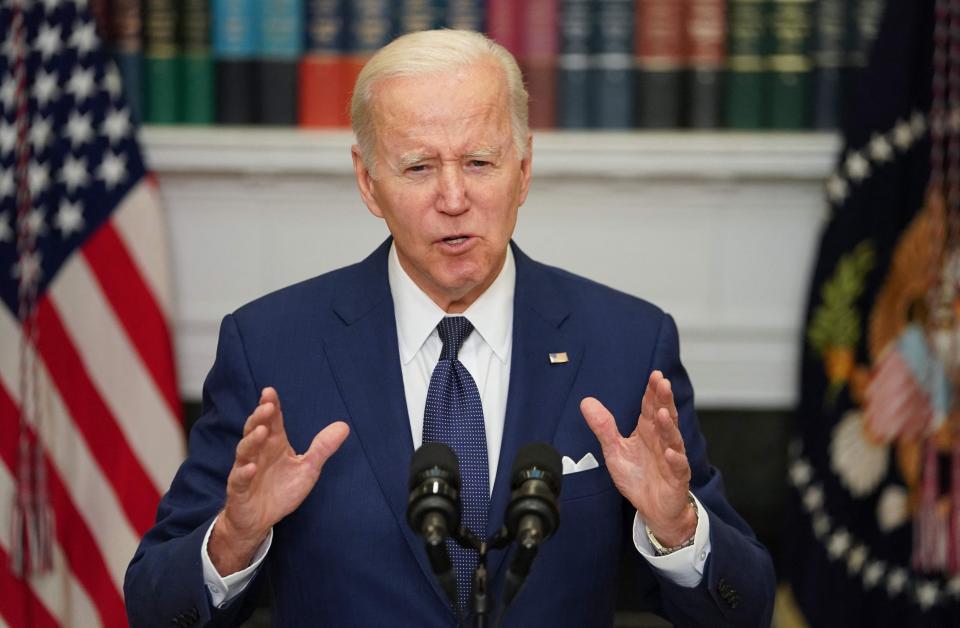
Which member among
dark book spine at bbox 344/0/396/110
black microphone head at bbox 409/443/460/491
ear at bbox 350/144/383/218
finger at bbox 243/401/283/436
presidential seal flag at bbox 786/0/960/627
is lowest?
presidential seal flag at bbox 786/0/960/627

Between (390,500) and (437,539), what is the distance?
1.83 ft

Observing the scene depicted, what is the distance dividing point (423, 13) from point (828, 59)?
3.67ft

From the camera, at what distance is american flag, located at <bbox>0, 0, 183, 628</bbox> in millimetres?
3426

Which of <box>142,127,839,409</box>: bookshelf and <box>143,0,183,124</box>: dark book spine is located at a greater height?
<box>143,0,183,124</box>: dark book spine

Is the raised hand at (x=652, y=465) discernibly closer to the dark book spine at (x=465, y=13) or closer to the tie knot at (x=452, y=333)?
the tie knot at (x=452, y=333)

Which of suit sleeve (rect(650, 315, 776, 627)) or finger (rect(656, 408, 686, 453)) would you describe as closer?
finger (rect(656, 408, 686, 453))

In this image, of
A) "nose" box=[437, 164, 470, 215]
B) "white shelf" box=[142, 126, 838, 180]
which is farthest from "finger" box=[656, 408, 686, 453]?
"white shelf" box=[142, 126, 838, 180]

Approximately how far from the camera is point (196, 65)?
12.2ft

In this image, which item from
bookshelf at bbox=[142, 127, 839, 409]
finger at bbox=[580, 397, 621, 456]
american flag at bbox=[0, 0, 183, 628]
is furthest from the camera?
bookshelf at bbox=[142, 127, 839, 409]

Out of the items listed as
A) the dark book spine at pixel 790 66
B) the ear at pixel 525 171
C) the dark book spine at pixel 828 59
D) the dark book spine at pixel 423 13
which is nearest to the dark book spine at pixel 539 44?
the dark book spine at pixel 423 13

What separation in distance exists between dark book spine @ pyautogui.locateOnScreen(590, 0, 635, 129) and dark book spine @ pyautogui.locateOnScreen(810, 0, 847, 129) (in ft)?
1.66

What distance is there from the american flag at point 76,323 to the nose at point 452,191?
1.70 metres

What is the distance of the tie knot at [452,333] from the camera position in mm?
2184

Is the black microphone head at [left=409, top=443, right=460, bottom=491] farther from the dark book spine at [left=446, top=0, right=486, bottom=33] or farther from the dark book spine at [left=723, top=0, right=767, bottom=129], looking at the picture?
the dark book spine at [left=723, top=0, right=767, bottom=129]
